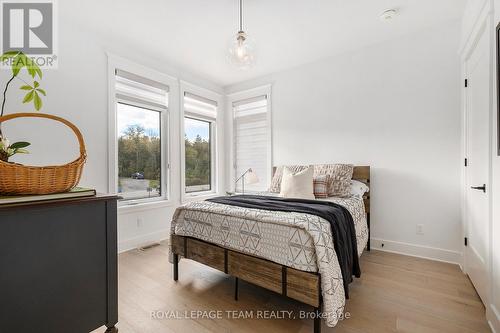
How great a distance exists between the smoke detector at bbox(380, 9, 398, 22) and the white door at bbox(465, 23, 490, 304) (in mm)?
842

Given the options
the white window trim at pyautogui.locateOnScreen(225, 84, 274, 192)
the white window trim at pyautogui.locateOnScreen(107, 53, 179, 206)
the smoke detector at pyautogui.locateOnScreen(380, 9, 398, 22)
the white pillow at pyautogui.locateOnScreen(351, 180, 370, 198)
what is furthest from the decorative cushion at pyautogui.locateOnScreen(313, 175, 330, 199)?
the white window trim at pyautogui.locateOnScreen(107, 53, 179, 206)

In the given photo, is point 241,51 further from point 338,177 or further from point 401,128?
point 401,128

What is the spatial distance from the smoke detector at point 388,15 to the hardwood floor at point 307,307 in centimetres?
266

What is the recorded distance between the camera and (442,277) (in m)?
2.30

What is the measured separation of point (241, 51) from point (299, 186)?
152 cm

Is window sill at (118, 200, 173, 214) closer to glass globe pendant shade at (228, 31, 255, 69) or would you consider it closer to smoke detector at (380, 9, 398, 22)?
glass globe pendant shade at (228, 31, 255, 69)

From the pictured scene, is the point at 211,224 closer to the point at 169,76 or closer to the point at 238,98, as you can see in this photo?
the point at 169,76

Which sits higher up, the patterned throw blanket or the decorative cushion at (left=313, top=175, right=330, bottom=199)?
the decorative cushion at (left=313, top=175, right=330, bottom=199)

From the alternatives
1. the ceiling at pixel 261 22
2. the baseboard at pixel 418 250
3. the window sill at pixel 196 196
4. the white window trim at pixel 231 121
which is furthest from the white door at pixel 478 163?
the window sill at pixel 196 196

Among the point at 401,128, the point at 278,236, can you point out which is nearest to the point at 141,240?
the point at 278,236

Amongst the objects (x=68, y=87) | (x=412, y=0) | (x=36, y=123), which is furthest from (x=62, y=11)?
(x=412, y=0)

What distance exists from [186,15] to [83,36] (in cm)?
126

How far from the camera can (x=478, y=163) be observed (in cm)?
198

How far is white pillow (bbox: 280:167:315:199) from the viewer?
268 cm
